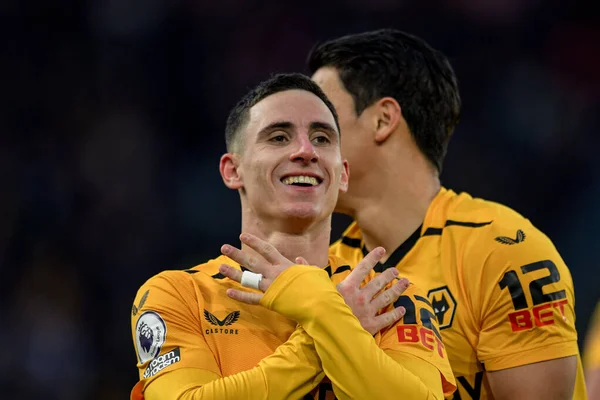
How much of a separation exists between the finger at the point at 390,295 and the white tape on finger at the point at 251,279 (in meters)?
0.39

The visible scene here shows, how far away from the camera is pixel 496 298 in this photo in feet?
11.9

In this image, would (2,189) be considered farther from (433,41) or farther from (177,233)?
(433,41)

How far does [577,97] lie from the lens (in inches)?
330

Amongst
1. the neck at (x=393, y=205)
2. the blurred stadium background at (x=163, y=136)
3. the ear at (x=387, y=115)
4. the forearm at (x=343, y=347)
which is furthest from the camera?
the blurred stadium background at (x=163, y=136)

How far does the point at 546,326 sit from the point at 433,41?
18.0 feet

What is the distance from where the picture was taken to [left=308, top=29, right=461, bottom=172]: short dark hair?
4.45 m

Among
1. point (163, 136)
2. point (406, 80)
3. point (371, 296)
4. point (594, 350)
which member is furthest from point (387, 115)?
point (163, 136)

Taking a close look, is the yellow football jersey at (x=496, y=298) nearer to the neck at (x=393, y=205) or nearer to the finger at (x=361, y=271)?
the neck at (x=393, y=205)

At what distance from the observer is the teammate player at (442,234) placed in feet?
11.7

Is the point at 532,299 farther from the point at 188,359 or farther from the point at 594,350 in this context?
the point at 188,359

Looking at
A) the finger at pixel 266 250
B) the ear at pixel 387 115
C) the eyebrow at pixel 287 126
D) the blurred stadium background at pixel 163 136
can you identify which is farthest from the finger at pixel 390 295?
the blurred stadium background at pixel 163 136

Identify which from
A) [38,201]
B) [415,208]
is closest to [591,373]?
[415,208]

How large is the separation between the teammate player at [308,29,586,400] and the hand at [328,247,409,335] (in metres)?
0.11

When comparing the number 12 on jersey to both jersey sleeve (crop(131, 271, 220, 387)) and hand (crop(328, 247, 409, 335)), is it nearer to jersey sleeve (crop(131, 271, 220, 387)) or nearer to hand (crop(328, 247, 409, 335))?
hand (crop(328, 247, 409, 335))
